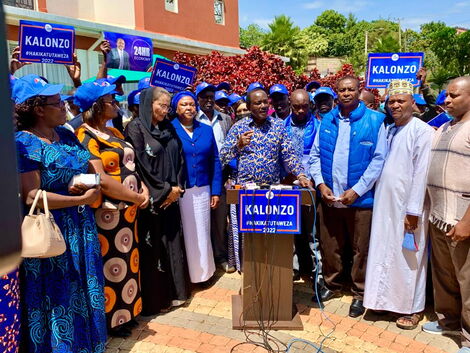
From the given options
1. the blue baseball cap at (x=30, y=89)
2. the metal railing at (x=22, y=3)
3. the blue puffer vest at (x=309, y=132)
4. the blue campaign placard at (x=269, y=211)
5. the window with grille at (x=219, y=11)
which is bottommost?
the blue campaign placard at (x=269, y=211)

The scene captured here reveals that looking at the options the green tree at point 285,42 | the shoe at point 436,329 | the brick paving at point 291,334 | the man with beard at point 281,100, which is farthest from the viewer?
the green tree at point 285,42

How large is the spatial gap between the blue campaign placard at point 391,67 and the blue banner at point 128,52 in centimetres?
634

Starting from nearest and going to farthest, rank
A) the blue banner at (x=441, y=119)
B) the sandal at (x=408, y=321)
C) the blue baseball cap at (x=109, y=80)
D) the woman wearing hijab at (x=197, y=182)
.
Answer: the blue baseball cap at (x=109, y=80), the sandal at (x=408, y=321), the woman wearing hijab at (x=197, y=182), the blue banner at (x=441, y=119)

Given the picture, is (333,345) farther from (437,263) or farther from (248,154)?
(248,154)

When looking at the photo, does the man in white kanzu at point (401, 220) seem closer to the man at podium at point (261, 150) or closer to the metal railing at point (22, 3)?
the man at podium at point (261, 150)

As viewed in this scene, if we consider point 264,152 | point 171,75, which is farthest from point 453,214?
point 171,75

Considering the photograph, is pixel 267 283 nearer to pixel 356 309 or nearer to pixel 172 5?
pixel 356 309

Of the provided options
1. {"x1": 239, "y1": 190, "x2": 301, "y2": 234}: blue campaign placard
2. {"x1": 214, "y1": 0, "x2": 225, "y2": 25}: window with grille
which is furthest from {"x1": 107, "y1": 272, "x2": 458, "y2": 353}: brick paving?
{"x1": 214, "y1": 0, "x2": 225, "y2": 25}: window with grille

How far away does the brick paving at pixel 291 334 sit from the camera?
3645mm

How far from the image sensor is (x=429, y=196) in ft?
12.4

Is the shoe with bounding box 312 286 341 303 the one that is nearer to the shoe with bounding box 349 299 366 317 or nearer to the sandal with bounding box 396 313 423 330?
the shoe with bounding box 349 299 366 317

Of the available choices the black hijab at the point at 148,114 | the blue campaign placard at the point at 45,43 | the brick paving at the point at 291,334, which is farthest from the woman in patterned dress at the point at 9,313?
the blue campaign placard at the point at 45,43

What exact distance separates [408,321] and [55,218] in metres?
3.15

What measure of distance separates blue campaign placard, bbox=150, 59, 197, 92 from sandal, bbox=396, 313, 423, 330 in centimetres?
369
